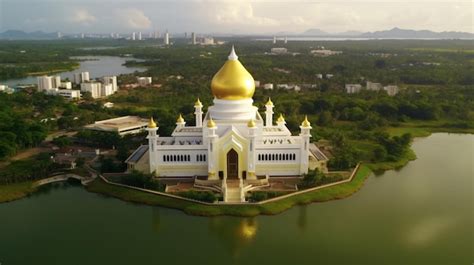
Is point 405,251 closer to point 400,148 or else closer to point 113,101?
point 400,148

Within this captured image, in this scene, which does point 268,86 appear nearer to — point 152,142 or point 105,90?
point 105,90

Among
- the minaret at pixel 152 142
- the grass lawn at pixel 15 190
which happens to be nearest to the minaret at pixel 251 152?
the minaret at pixel 152 142

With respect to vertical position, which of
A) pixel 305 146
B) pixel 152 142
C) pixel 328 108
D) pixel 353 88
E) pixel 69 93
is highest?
pixel 353 88

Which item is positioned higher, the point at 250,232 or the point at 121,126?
the point at 121,126

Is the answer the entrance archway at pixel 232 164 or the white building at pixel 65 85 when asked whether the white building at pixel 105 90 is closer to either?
the white building at pixel 65 85

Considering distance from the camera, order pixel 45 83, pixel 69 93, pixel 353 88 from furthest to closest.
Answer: pixel 45 83
pixel 353 88
pixel 69 93

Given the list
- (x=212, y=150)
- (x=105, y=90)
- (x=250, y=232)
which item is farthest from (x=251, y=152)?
(x=105, y=90)
